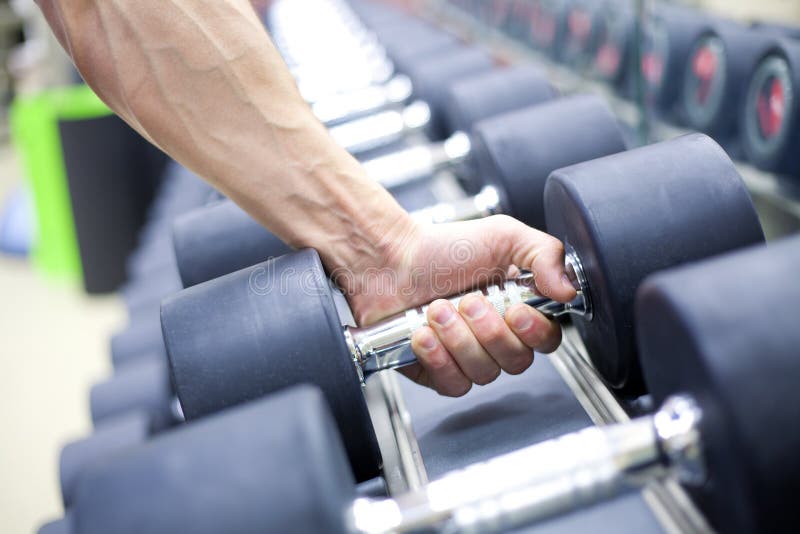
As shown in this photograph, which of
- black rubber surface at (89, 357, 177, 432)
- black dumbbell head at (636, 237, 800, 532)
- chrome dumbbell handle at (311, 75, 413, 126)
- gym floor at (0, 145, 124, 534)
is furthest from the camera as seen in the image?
chrome dumbbell handle at (311, 75, 413, 126)

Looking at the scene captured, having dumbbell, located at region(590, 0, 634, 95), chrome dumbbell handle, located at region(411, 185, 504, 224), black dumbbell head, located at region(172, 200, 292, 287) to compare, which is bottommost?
chrome dumbbell handle, located at region(411, 185, 504, 224)

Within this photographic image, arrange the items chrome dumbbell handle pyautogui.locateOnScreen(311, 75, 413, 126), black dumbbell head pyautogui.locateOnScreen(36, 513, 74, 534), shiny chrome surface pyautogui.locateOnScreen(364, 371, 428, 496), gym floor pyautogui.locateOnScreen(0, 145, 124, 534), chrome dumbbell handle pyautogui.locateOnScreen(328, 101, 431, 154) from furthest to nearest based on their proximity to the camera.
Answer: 1. chrome dumbbell handle pyautogui.locateOnScreen(311, 75, 413, 126)
2. gym floor pyautogui.locateOnScreen(0, 145, 124, 534)
3. chrome dumbbell handle pyautogui.locateOnScreen(328, 101, 431, 154)
4. black dumbbell head pyautogui.locateOnScreen(36, 513, 74, 534)
5. shiny chrome surface pyautogui.locateOnScreen(364, 371, 428, 496)

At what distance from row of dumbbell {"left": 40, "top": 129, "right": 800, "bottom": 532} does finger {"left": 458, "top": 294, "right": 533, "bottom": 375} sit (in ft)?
0.36

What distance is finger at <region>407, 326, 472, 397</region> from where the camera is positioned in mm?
609

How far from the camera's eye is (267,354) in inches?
20.4

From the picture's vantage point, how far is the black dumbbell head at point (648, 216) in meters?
0.51

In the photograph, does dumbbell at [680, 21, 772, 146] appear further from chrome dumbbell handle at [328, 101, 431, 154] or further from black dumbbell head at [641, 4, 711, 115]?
chrome dumbbell handle at [328, 101, 431, 154]

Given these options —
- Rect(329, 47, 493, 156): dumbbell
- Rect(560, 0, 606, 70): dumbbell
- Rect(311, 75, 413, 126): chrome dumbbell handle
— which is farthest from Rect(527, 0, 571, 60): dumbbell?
Rect(329, 47, 493, 156): dumbbell

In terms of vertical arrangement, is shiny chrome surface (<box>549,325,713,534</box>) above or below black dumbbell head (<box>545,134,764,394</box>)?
below

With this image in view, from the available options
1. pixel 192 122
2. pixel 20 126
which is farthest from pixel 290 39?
pixel 192 122

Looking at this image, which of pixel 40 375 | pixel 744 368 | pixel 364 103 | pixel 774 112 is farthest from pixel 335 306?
pixel 40 375

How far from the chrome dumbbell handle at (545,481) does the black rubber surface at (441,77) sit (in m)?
1.12

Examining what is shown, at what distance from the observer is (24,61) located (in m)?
5.49

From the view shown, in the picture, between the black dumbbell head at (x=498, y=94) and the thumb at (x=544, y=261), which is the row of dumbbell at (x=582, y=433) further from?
the black dumbbell head at (x=498, y=94)
